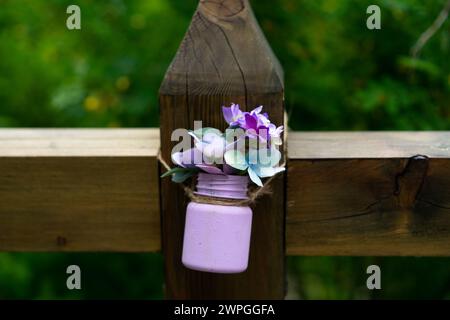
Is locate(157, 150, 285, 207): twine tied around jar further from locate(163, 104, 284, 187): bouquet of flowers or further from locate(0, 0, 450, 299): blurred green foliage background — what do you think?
locate(0, 0, 450, 299): blurred green foliage background

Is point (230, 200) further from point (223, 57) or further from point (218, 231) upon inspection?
point (223, 57)

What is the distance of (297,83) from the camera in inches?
83.5

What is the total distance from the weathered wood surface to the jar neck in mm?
124

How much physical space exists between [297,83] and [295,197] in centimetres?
100

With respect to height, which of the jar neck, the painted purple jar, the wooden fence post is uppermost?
the wooden fence post

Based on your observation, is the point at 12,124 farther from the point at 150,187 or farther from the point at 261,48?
the point at 261,48

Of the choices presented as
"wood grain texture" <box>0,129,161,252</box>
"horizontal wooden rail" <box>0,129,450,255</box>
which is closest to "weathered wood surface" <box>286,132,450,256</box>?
"horizontal wooden rail" <box>0,129,450,255</box>

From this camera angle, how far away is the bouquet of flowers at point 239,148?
3.37 ft

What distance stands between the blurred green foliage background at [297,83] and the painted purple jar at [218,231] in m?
0.87

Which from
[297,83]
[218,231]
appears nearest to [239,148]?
[218,231]

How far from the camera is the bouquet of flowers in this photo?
1.03 m

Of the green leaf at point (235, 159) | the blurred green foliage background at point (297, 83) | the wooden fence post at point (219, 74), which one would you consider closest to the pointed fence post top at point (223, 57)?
the wooden fence post at point (219, 74)

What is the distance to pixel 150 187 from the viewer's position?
1196 mm

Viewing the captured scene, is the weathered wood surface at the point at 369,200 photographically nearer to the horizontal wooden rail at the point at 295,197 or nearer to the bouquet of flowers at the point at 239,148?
the horizontal wooden rail at the point at 295,197
